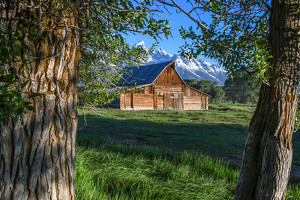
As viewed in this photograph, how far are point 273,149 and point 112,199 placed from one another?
250 centimetres

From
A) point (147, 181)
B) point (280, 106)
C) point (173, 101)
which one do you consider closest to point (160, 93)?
point (173, 101)

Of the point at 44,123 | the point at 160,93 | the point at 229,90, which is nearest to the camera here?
the point at 44,123

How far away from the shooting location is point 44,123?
1.83 meters

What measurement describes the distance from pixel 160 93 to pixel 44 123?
87.1 feet

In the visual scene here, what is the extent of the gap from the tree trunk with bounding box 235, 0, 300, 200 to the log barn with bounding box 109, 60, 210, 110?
75.4 ft

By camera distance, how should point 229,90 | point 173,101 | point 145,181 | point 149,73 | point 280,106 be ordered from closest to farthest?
1. point 280,106
2. point 145,181
3. point 149,73
4. point 173,101
5. point 229,90

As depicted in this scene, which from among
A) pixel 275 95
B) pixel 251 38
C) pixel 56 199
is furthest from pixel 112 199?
pixel 251 38

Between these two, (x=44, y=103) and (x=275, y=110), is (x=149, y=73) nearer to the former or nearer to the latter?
(x=275, y=110)

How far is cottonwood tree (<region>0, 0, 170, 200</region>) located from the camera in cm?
173

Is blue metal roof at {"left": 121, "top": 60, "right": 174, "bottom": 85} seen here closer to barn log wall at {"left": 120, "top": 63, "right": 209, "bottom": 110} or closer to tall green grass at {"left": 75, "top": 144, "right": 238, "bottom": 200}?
barn log wall at {"left": 120, "top": 63, "right": 209, "bottom": 110}

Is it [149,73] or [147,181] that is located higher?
[149,73]

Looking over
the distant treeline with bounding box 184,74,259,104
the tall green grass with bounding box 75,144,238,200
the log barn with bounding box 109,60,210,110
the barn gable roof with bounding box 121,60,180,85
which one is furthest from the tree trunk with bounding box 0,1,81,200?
the distant treeline with bounding box 184,74,259,104

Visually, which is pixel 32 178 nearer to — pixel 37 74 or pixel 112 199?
pixel 37 74

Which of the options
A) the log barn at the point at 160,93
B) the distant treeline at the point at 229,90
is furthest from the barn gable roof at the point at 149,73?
the distant treeline at the point at 229,90
